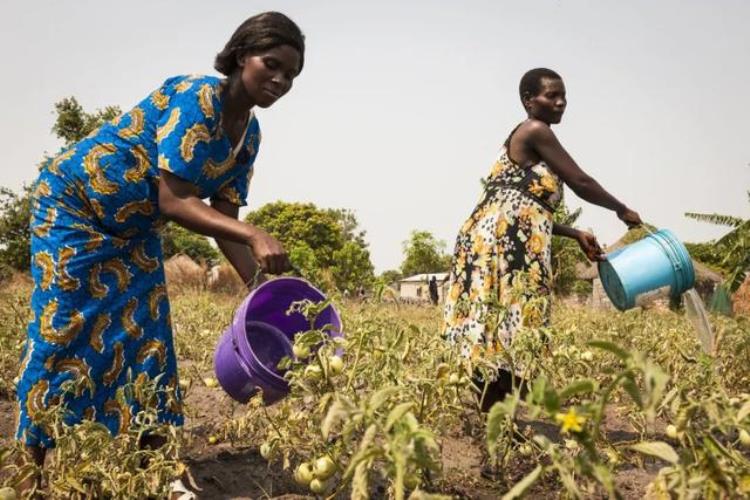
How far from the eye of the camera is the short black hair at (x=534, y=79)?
3.12 meters

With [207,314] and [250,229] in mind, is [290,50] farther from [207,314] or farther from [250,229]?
[207,314]

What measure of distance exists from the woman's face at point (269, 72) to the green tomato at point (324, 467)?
44.5 inches

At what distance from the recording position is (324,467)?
1438 millimetres

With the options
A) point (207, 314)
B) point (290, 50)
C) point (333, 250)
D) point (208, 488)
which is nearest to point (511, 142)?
point (290, 50)

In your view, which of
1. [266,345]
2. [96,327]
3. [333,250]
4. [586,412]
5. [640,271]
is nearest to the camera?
[586,412]

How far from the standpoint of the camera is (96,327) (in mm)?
2014

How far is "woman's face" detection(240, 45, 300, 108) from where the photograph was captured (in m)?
2.06

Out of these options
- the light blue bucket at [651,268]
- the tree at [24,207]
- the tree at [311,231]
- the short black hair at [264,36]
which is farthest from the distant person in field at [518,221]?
the tree at [311,231]

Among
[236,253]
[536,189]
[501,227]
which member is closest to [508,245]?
[501,227]

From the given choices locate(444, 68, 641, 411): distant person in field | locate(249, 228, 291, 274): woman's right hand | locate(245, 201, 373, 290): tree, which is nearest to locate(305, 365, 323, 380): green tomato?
locate(249, 228, 291, 274): woman's right hand

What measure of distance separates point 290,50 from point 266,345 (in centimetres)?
102

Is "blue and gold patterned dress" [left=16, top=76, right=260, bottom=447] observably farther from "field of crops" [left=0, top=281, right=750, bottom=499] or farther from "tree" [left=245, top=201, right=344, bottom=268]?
"tree" [left=245, top=201, right=344, bottom=268]

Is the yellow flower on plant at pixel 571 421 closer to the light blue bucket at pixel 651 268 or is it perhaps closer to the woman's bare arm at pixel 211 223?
the woman's bare arm at pixel 211 223

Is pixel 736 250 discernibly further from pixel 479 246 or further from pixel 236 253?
pixel 236 253
